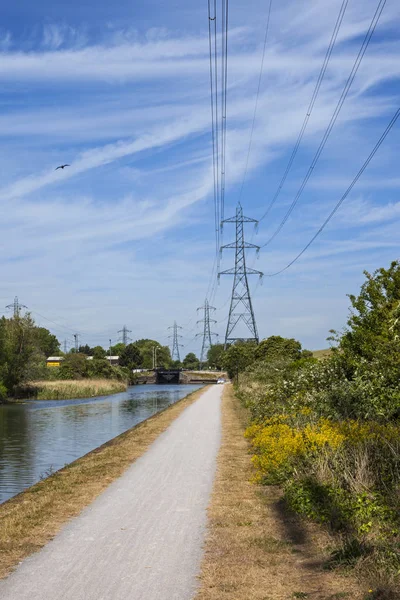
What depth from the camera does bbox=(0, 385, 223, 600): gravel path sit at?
243 inches

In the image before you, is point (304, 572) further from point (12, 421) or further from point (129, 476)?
point (12, 421)

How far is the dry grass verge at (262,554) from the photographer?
20.0 feet

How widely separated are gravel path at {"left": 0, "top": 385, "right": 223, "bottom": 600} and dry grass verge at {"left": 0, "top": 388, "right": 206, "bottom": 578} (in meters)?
0.23

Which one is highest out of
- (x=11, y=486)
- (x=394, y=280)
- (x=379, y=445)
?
(x=394, y=280)

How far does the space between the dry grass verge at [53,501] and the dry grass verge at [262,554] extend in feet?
7.21

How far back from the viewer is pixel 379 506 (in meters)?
7.83

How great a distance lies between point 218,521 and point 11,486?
7.96 metres

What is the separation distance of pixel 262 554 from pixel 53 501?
15.5 ft

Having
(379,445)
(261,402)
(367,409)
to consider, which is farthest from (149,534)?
(261,402)

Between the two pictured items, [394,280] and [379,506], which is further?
[394,280]

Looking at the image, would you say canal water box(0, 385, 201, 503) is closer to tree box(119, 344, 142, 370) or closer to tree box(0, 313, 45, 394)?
tree box(0, 313, 45, 394)

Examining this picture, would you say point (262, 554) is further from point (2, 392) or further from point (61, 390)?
point (61, 390)

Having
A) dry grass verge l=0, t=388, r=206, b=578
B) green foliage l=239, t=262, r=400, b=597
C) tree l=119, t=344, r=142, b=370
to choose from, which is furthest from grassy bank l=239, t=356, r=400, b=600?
tree l=119, t=344, r=142, b=370

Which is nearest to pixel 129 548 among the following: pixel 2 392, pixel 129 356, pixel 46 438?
pixel 46 438
